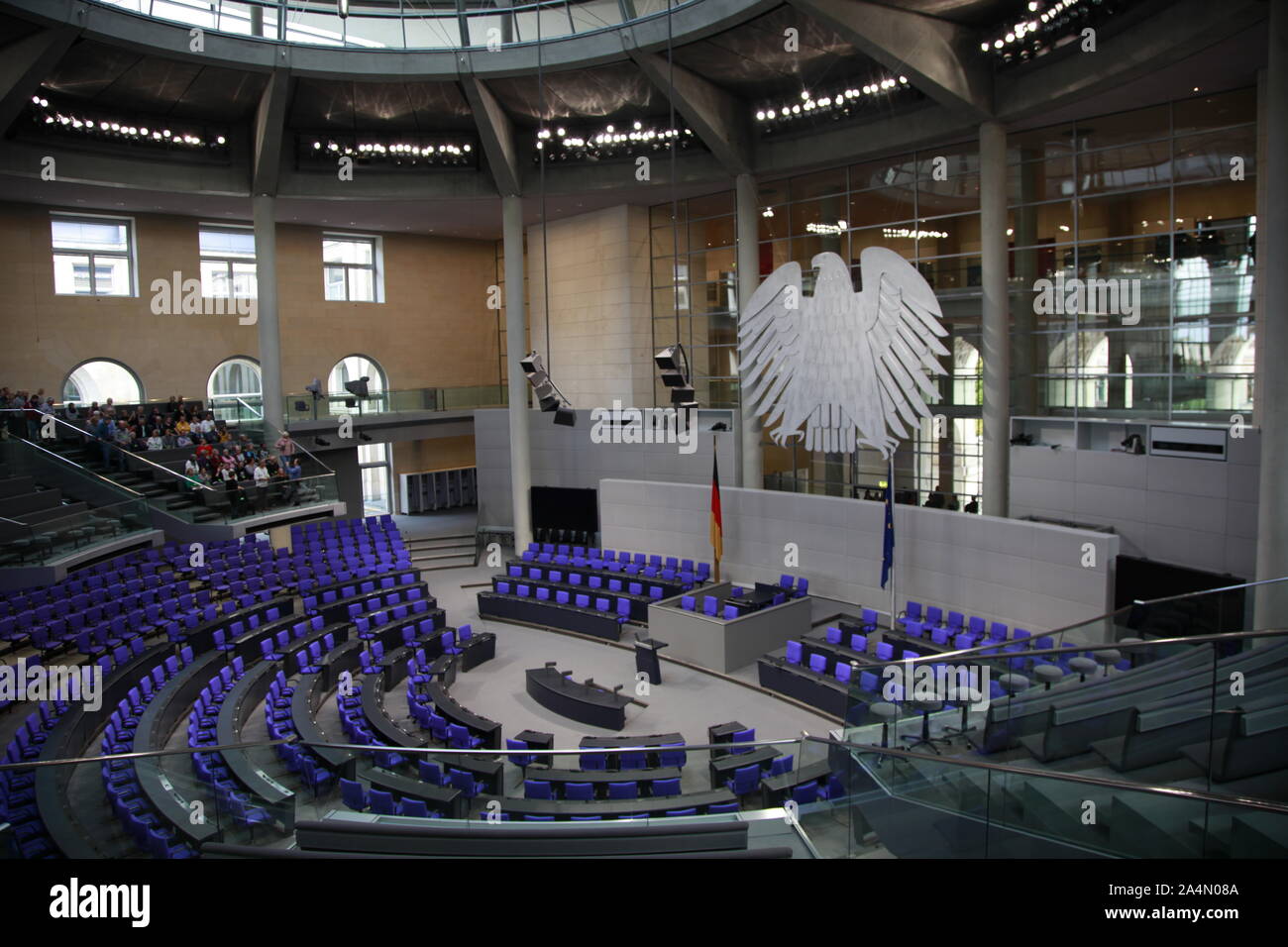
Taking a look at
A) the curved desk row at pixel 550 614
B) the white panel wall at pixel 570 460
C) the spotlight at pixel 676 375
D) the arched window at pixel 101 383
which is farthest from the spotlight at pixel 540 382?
the arched window at pixel 101 383

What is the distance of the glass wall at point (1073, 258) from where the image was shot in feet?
46.4

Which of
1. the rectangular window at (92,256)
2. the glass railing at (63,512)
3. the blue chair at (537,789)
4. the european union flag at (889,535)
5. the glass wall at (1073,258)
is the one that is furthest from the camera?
the rectangular window at (92,256)

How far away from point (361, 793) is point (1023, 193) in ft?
51.8

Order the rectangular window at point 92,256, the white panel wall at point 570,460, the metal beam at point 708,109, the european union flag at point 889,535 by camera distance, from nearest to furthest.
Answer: the european union flag at point 889,535, the metal beam at point 708,109, the rectangular window at point 92,256, the white panel wall at point 570,460

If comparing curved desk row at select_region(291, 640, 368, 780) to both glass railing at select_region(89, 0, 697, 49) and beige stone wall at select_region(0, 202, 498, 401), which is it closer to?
glass railing at select_region(89, 0, 697, 49)

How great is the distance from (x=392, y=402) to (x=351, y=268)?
5.36 meters

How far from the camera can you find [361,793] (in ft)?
22.7

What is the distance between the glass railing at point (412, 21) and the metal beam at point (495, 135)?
3.39ft

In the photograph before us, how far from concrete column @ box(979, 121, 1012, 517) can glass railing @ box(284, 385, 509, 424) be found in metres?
15.4
